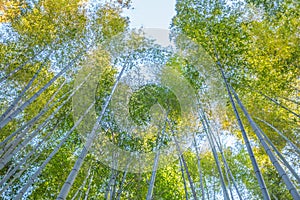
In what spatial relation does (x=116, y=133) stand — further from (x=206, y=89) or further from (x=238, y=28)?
(x=238, y=28)

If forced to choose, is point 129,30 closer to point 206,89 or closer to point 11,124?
point 206,89

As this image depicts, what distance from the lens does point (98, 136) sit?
5.19m

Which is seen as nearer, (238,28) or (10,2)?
(238,28)

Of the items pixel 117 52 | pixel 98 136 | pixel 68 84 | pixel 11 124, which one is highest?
pixel 68 84

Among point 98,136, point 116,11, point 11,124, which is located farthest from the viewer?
point 11,124

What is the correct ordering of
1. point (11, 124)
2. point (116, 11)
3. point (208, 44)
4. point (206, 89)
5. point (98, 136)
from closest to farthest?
point (208, 44)
point (206, 89)
point (98, 136)
point (116, 11)
point (11, 124)

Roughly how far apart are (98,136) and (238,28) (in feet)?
11.0

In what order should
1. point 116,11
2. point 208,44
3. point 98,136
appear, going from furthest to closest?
point 116,11, point 98,136, point 208,44

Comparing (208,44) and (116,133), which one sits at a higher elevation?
(208,44)

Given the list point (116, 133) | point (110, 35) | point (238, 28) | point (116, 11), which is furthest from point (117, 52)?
point (238, 28)

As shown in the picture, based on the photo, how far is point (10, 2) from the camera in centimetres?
500

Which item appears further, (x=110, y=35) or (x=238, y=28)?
(x=110, y=35)

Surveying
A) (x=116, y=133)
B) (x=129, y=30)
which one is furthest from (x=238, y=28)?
(x=116, y=133)

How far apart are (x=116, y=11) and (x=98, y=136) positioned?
2685 millimetres
